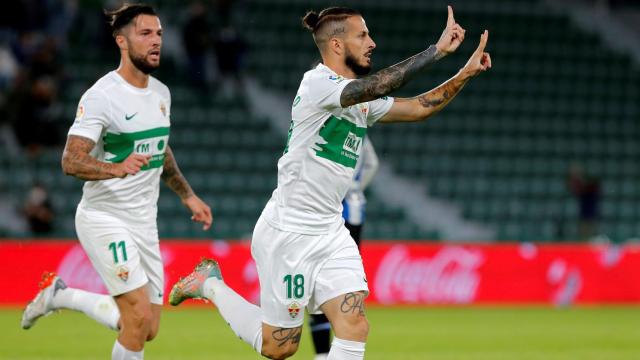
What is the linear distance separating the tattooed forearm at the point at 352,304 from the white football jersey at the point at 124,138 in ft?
5.54

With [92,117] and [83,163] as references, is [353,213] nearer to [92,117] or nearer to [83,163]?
[92,117]

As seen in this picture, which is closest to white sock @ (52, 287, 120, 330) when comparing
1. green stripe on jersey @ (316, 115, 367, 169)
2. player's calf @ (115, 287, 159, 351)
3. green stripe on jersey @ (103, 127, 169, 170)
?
player's calf @ (115, 287, 159, 351)

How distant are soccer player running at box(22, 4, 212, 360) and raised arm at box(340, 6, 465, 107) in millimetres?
1398

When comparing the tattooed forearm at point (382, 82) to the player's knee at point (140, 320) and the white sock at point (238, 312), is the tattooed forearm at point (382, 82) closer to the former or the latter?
Result: the white sock at point (238, 312)

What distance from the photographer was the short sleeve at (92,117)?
299 inches

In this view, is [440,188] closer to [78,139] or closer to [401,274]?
[401,274]

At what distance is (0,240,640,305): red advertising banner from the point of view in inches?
650

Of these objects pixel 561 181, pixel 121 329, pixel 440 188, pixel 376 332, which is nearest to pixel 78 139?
pixel 121 329

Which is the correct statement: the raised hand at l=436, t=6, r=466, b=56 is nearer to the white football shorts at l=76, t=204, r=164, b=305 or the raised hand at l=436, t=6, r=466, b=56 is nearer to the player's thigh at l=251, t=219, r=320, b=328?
the player's thigh at l=251, t=219, r=320, b=328

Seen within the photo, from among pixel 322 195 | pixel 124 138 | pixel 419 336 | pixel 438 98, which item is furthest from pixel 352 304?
pixel 419 336

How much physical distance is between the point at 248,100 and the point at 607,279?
795cm

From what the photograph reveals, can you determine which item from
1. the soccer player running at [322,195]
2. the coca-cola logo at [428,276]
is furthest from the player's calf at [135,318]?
the coca-cola logo at [428,276]

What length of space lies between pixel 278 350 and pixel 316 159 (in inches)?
47.9

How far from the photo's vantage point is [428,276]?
1794cm
